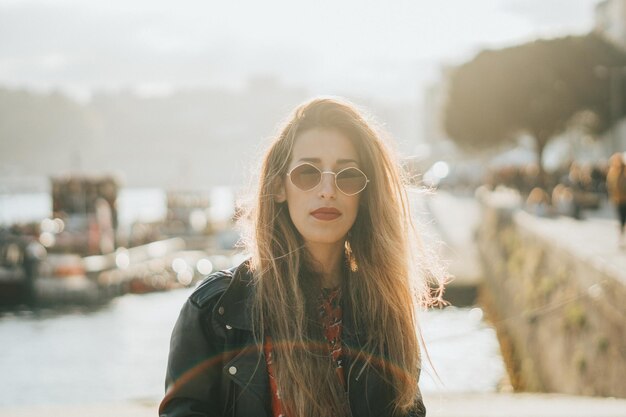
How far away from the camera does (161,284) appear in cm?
3844

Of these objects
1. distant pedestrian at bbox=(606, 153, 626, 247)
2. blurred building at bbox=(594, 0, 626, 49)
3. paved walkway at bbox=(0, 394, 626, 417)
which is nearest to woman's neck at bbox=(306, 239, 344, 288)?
paved walkway at bbox=(0, 394, 626, 417)

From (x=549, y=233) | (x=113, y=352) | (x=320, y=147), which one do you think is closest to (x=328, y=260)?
(x=320, y=147)

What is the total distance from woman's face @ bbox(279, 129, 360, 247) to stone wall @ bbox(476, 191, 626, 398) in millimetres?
5634

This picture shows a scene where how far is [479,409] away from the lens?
14.3 ft

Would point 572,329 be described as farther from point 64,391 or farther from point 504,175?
point 504,175

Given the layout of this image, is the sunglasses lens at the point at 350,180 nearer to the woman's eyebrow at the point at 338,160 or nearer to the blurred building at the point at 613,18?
the woman's eyebrow at the point at 338,160

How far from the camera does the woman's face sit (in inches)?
96.7

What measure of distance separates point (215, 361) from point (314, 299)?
0.37 m

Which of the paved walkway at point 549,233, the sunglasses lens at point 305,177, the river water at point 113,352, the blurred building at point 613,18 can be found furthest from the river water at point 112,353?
the blurred building at point 613,18

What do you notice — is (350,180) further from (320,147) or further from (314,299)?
(314,299)

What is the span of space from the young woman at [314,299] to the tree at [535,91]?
133 feet

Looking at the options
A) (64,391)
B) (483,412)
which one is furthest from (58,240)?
(483,412)

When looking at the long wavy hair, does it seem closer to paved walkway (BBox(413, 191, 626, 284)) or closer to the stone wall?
paved walkway (BBox(413, 191, 626, 284))

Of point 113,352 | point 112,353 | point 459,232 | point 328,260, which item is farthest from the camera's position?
point 459,232
